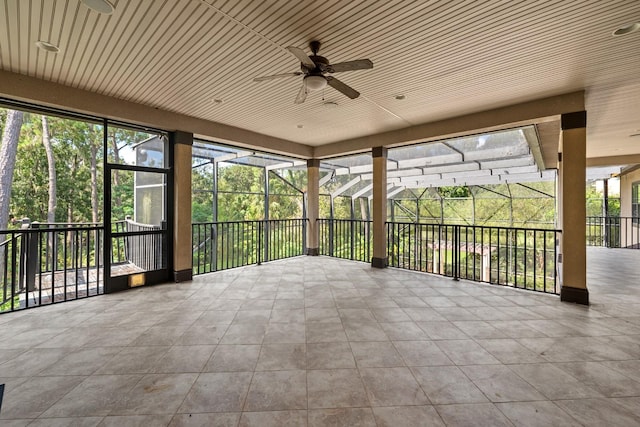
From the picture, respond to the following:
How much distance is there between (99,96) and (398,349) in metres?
4.94

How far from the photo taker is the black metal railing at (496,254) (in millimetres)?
4555

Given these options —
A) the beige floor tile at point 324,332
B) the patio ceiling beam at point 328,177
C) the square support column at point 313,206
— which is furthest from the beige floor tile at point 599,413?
the patio ceiling beam at point 328,177

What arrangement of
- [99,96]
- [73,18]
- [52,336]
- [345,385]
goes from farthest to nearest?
[99,96] < [52,336] < [73,18] < [345,385]

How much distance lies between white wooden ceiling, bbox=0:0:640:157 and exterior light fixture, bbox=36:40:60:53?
62 millimetres

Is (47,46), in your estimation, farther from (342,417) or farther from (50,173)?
(50,173)

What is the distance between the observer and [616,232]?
9445 millimetres

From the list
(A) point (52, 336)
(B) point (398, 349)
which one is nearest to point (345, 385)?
(B) point (398, 349)

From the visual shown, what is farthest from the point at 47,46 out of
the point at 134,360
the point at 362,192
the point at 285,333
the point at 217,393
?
the point at 362,192

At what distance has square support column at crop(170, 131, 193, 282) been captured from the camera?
4684mm

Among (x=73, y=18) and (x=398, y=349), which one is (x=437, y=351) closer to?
(x=398, y=349)

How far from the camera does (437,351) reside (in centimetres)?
240

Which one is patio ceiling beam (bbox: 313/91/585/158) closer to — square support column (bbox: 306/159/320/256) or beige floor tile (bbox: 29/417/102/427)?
square support column (bbox: 306/159/320/256)

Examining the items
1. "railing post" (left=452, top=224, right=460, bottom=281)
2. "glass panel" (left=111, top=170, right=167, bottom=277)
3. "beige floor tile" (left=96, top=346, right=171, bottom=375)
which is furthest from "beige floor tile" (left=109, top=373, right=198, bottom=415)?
"railing post" (left=452, top=224, right=460, bottom=281)

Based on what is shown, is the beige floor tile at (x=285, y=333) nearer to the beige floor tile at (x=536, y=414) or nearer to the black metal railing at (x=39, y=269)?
the beige floor tile at (x=536, y=414)
